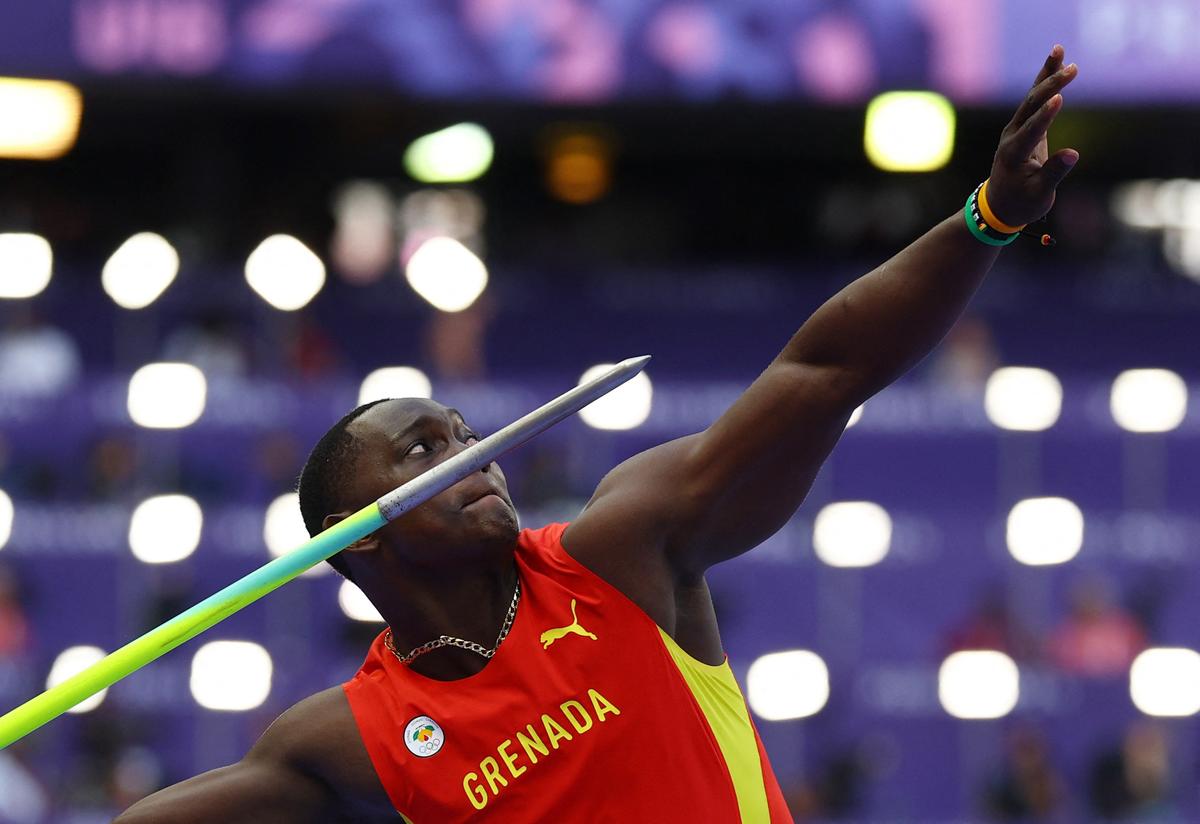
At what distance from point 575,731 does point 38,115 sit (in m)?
13.9

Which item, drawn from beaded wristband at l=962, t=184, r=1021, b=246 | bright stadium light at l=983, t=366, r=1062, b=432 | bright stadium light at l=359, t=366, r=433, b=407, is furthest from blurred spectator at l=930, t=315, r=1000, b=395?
beaded wristband at l=962, t=184, r=1021, b=246

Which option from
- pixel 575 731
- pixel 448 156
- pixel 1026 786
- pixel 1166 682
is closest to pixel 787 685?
pixel 1026 786

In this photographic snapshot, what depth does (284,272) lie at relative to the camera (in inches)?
696

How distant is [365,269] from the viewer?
18.6 m

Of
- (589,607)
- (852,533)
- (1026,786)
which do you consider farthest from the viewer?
(852,533)

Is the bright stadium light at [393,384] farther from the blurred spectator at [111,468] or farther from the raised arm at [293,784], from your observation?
the raised arm at [293,784]

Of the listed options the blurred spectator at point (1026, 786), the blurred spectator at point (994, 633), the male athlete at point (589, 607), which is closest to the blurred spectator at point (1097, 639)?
the blurred spectator at point (994, 633)

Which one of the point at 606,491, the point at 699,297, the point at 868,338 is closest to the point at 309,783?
→ the point at 606,491

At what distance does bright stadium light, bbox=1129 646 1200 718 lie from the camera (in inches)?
631

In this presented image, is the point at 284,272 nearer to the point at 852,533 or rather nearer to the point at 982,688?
the point at 852,533

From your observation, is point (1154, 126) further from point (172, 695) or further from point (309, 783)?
point (309, 783)

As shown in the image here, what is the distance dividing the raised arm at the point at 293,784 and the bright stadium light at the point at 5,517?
12074 millimetres

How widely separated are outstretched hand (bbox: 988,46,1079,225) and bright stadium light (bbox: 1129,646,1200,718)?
12.8m

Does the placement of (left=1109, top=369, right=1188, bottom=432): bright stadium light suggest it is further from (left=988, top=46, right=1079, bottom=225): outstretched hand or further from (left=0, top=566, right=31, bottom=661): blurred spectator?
(left=988, top=46, right=1079, bottom=225): outstretched hand
